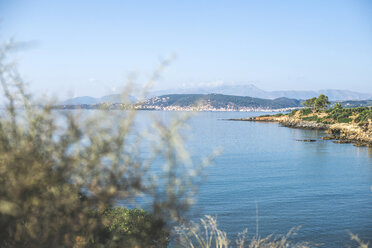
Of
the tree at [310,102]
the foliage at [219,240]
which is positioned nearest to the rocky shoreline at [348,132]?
the tree at [310,102]

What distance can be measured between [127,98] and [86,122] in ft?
2.13

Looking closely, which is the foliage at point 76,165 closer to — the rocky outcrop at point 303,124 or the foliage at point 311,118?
the rocky outcrop at point 303,124

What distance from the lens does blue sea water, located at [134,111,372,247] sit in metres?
14.0

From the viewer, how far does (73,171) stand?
4.25 metres

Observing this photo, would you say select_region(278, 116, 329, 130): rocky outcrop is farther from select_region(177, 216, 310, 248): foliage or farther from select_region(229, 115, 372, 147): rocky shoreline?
select_region(177, 216, 310, 248): foliage

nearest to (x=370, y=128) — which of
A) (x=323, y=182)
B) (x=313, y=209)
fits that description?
(x=323, y=182)

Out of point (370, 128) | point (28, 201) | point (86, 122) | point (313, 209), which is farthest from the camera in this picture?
point (370, 128)

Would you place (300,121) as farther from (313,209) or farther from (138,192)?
(138,192)

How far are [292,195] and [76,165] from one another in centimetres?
1756

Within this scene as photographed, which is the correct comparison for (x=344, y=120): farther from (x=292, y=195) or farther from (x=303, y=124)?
(x=292, y=195)

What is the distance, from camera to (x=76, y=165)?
423cm

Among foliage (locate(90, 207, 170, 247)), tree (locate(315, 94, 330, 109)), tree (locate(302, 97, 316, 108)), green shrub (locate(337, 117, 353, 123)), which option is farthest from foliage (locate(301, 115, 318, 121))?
foliage (locate(90, 207, 170, 247))

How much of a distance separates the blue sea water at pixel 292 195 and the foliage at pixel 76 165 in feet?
1.66

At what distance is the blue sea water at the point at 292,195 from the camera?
13953mm
